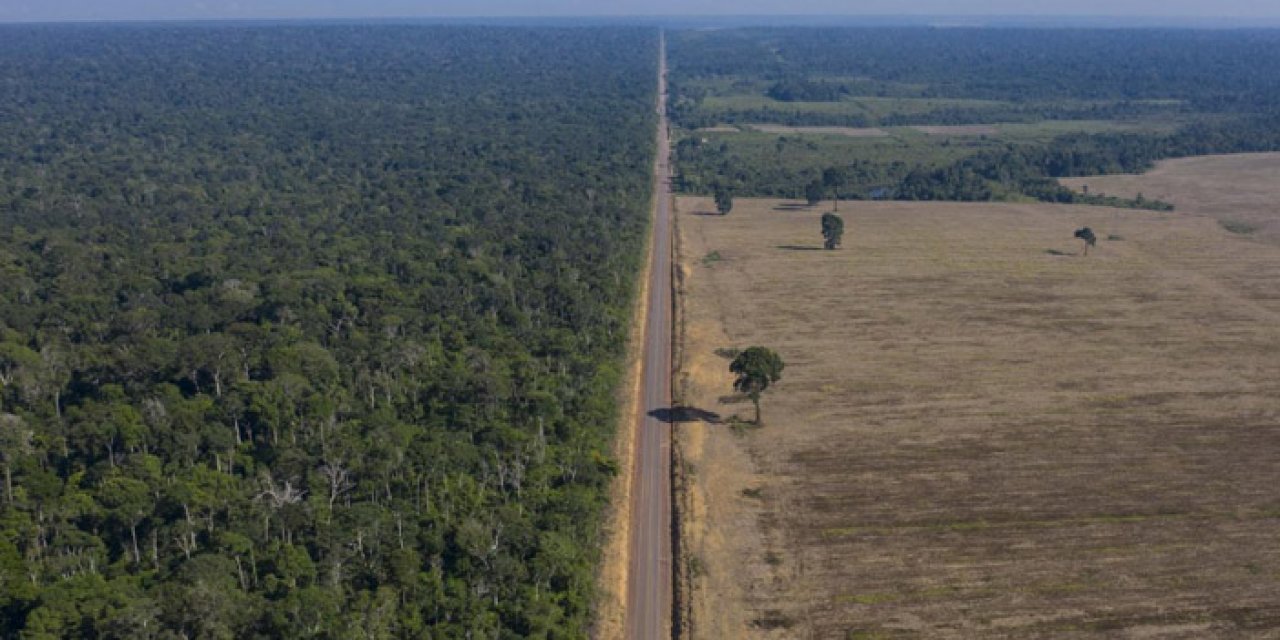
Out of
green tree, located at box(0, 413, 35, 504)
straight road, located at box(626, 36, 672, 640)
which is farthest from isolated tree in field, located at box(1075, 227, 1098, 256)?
green tree, located at box(0, 413, 35, 504)

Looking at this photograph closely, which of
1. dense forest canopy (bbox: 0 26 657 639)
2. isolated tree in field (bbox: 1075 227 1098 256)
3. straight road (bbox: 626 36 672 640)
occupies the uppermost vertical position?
isolated tree in field (bbox: 1075 227 1098 256)

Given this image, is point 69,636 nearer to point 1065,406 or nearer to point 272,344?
point 272,344

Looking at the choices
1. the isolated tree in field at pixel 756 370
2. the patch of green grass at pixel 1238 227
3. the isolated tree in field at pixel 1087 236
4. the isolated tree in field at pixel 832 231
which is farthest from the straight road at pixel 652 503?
the patch of green grass at pixel 1238 227

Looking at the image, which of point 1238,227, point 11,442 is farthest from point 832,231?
point 11,442

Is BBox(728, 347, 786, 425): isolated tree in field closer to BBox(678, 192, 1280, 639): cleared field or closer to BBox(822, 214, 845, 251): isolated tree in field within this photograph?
BBox(678, 192, 1280, 639): cleared field

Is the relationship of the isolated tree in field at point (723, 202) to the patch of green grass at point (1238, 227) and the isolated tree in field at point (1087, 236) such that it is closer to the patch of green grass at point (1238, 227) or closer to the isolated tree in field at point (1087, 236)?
the isolated tree in field at point (1087, 236)

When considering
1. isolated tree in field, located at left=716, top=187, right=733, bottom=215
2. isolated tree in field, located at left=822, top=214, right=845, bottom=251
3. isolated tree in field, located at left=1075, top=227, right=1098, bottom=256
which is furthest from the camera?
isolated tree in field, located at left=716, top=187, right=733, bottom=215

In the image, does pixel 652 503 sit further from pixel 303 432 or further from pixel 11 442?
pixel 11 442
